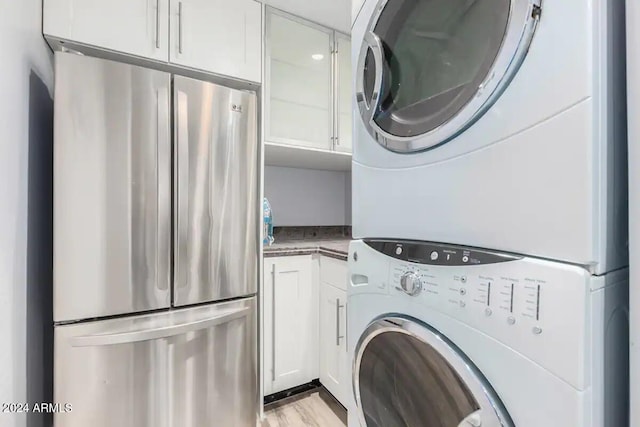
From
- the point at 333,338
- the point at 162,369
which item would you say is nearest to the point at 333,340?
the point at 333,338

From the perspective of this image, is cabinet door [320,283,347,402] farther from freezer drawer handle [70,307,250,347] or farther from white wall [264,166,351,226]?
white wall [264,166,351,226]

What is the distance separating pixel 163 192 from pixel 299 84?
3.43 feet

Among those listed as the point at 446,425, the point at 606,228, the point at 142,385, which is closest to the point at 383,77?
the point at 606,228

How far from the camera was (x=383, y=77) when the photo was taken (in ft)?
2.46

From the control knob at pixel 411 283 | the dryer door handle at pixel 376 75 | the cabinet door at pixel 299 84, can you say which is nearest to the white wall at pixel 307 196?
the cabinet door at pixel 299 84

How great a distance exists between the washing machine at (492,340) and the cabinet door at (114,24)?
3.93 feet

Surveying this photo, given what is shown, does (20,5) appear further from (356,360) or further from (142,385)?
(356,360)

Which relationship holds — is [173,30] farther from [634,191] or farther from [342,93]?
[634,191]

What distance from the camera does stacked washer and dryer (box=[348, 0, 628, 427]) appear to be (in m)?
0.43

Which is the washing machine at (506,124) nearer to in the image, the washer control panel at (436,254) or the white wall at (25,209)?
the washer control panel at (436,254)

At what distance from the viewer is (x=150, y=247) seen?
112 centimetres

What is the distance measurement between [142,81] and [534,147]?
3.98ft

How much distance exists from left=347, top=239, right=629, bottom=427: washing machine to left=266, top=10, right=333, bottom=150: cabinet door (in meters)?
1.12

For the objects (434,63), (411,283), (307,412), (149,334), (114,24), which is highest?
(114,24)
